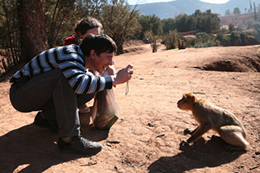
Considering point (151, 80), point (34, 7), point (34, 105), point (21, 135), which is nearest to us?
point (34, 105)

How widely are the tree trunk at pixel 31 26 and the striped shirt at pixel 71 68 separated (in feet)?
21.4

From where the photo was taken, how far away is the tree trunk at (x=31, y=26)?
26.1 feet

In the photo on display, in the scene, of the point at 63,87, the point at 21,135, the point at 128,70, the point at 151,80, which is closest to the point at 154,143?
the point at 128,70

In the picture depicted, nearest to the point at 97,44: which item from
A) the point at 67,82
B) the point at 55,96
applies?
the point at 67,82

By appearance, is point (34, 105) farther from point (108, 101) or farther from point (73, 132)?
point (108, 101)

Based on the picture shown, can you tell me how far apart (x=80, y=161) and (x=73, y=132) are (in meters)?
0.34

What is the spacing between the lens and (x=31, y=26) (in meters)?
8.16

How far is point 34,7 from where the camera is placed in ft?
26.2

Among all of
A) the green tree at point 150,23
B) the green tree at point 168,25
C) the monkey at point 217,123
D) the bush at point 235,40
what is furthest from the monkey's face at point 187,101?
the green tree at point 168,25

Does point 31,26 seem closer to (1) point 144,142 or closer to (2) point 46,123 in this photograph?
(2) point 46,123

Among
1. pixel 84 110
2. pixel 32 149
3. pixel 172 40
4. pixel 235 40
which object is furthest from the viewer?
pixel 235 40

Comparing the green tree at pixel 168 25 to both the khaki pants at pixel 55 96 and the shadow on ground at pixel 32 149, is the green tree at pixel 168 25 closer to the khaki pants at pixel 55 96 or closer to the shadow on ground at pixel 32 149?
the shadow on ground at pixel 32 149

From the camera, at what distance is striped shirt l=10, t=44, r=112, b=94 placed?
2250 mm

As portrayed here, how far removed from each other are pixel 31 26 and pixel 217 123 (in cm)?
780
